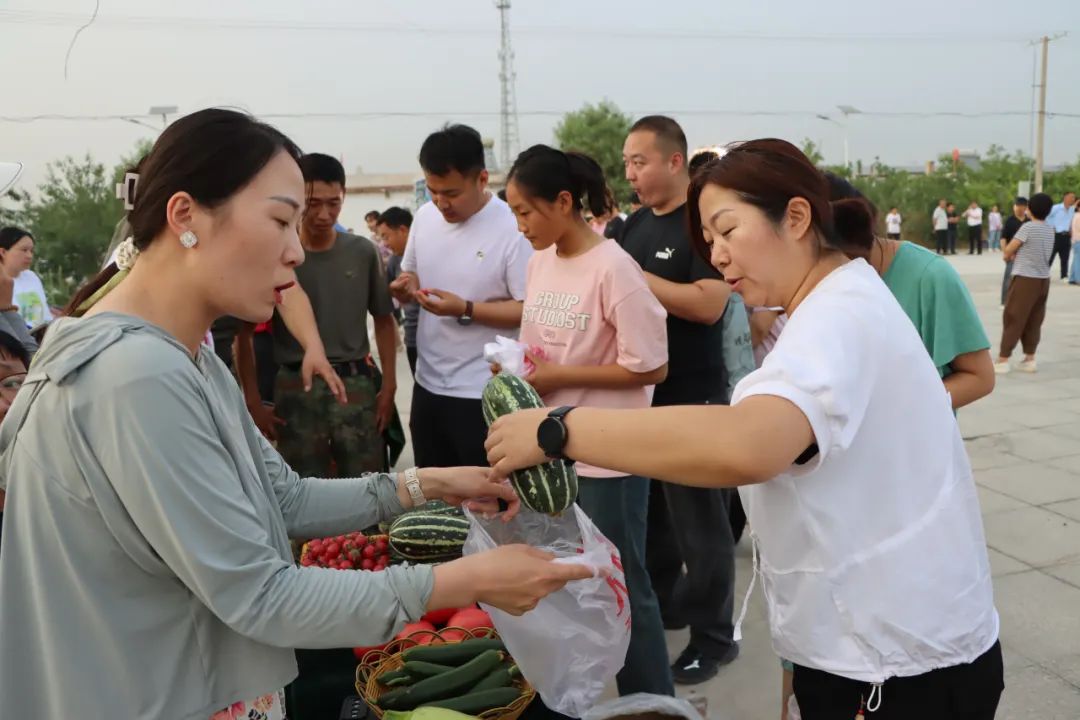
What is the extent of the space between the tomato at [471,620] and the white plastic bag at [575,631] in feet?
2.63

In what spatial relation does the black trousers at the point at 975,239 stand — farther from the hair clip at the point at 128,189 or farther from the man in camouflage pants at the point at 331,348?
the hair clip at the point at 128,189

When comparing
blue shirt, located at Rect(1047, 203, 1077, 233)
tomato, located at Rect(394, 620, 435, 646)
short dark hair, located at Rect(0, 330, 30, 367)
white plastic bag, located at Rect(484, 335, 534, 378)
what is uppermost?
blue shirt, located at Rect(1047, 203, 1077, 233)

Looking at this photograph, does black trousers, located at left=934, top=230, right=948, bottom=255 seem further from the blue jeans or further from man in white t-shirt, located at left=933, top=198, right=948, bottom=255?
the blue jeans

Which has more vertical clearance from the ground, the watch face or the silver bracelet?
the watch face

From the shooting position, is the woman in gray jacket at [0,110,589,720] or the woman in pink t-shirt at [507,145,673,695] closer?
the woman in gray jacket at [0,110,589,720]

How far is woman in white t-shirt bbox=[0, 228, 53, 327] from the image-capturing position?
6539 millimetres

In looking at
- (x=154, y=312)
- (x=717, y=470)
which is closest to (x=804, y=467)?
(x=717, y=470)

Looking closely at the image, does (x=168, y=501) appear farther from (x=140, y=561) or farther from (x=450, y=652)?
(x=450, y=652)

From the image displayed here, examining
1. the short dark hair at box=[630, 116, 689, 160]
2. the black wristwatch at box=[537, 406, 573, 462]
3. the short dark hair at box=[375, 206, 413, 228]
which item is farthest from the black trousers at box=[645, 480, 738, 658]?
the short dark hair at box=[375, 206, 413, 228]

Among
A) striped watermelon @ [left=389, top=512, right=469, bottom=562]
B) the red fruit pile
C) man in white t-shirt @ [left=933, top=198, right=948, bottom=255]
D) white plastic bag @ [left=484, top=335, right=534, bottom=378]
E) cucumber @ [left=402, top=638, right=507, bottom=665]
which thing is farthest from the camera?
man in white t-shirt @ [left=933, top=198, right=948, bottom=255]

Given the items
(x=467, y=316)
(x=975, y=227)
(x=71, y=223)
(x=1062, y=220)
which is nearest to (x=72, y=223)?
(x=71, y=223)

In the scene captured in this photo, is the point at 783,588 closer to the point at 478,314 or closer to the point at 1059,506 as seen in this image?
the point at 478,314

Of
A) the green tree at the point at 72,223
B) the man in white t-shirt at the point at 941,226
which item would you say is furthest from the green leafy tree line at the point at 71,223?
the man in white t-shirt at the point at 941,226

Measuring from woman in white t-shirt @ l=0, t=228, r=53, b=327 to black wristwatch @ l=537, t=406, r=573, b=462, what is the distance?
5.99 m
